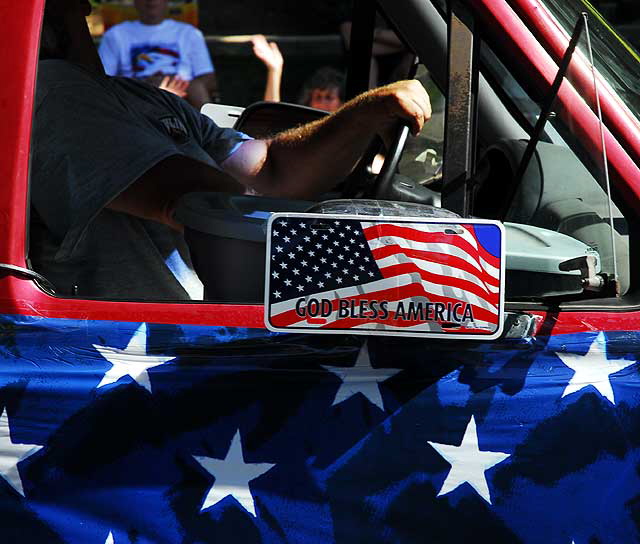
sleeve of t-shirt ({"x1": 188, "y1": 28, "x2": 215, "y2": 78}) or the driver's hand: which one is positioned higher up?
the driver's hand

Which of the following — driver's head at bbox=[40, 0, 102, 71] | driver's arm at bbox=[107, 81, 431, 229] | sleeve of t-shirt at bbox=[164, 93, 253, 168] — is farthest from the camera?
sleeve of t-shirt at bbox=[164, 93, 253, 168]

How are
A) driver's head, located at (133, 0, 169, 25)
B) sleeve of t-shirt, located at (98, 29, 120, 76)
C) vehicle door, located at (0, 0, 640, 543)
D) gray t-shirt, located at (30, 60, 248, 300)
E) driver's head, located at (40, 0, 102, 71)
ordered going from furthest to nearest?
driver's head, located at (133, 0, 169, 25) → sleeve of t-shirt, located at (98, 29, 120, 76) → driver's head, located at (40, 0, 102, 71) → gray t-shirt, located at (30, 60, 248, 300) → vehicle door, located at (0, 0, 640, 543)

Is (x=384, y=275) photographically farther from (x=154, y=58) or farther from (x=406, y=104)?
(x=154, y=58)

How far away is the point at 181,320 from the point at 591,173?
687 mm

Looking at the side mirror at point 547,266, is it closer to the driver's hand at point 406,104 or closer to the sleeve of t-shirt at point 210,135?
the driver's hand at point 406,104

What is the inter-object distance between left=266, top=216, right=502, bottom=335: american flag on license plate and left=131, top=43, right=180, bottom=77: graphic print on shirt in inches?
163

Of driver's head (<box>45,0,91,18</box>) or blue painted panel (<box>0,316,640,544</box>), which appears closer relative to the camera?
blue painted panel (<box>0,316,640,544</box>)

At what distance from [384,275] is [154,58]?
14.1ft

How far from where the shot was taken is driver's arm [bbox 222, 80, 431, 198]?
204cm

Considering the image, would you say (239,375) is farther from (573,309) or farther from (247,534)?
(573,309)

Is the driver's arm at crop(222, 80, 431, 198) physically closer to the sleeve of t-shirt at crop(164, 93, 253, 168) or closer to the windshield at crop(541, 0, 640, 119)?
the sleeve of t-shirt at crop(164, 93, 253, 168)

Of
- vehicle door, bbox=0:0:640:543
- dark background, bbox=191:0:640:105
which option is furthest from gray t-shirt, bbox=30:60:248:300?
dark background, bbox=191:0:640:105

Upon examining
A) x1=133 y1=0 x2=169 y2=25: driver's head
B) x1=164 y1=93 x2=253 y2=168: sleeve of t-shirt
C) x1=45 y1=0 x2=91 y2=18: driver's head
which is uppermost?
x1=45 y1=0 x2=91 y2=18: driver's head

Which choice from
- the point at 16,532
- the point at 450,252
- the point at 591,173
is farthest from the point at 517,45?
the point at 16,532
